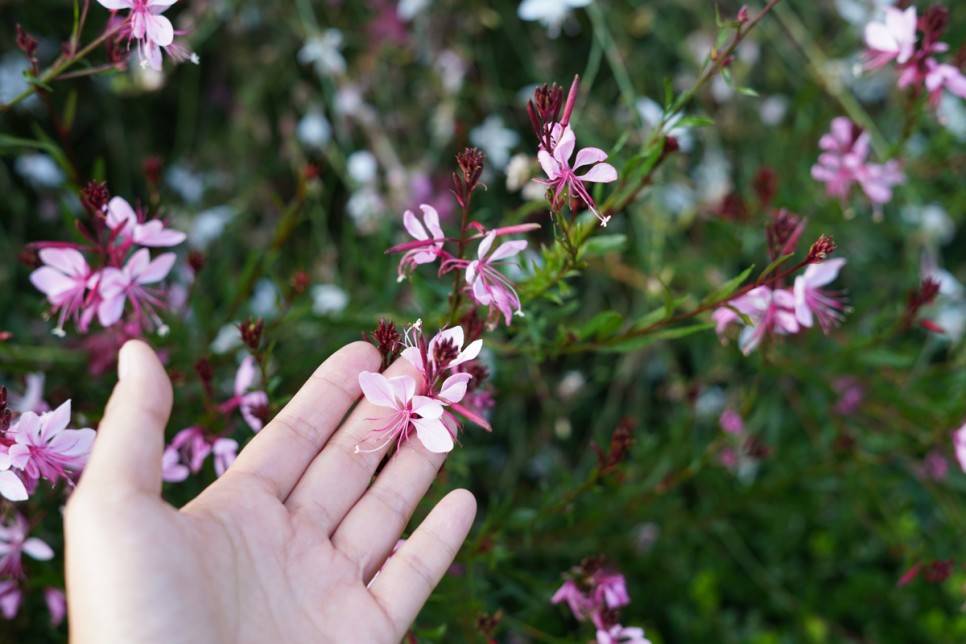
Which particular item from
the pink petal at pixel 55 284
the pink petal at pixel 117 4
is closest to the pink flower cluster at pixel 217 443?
the pink petal at pixel 55 284

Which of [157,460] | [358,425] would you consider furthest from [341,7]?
[157,460]

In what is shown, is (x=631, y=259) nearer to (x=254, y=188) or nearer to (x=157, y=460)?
(x=254, y=188)

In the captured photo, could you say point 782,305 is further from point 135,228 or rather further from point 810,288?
point 135,228

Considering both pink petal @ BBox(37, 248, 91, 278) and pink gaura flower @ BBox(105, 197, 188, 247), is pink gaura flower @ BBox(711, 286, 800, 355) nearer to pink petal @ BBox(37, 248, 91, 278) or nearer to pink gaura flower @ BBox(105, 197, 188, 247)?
pink gaura flower @ BBox(105, 197, 188, 247)

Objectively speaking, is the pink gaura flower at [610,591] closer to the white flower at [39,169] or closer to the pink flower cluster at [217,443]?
the pink flower cluster at [217,443]

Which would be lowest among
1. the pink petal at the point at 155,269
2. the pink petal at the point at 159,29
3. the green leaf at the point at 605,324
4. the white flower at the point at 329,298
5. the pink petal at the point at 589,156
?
the white flower at the point at 329,298

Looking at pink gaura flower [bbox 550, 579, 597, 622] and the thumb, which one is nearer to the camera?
the thumb

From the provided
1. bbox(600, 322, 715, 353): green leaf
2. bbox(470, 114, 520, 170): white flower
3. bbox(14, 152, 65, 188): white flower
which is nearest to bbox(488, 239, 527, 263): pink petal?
bbox(600, 322, 715, 353): green leaf
